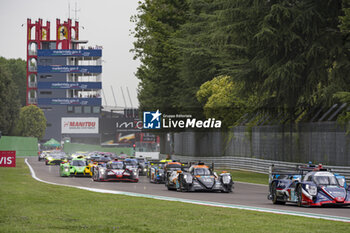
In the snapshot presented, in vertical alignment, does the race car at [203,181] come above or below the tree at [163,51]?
below

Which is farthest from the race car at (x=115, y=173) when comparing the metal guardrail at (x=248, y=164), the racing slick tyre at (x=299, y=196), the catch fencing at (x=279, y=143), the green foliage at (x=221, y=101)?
the green foliage at (x=221, y=101)

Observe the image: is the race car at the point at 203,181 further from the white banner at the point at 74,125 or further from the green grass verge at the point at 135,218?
the white banner at the point at 74,125

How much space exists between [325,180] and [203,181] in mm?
8082

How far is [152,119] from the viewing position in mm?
77438

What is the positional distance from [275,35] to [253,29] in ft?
7.17

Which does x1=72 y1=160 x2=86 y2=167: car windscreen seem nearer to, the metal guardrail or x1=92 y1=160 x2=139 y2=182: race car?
x1=92 y1=160 x2=139 y2=182: race car

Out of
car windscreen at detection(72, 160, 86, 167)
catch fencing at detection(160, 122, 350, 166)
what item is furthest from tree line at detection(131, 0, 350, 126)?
car windscreen at detection(72, 160, 86, 167)

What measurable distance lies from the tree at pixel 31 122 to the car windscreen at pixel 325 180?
448 feet

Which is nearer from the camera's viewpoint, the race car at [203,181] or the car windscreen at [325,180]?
the car windscreen at [325,180]

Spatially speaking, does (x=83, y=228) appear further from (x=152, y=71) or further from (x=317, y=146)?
(x=152, y=71)

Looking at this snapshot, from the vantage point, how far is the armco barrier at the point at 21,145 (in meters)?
107

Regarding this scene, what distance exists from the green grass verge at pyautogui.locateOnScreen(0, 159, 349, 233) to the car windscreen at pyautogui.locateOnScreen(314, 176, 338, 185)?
392cm

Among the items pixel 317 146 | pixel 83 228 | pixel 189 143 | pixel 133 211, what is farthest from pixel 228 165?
pixel 83 228

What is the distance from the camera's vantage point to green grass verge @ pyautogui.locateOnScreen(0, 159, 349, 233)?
13883 mm
